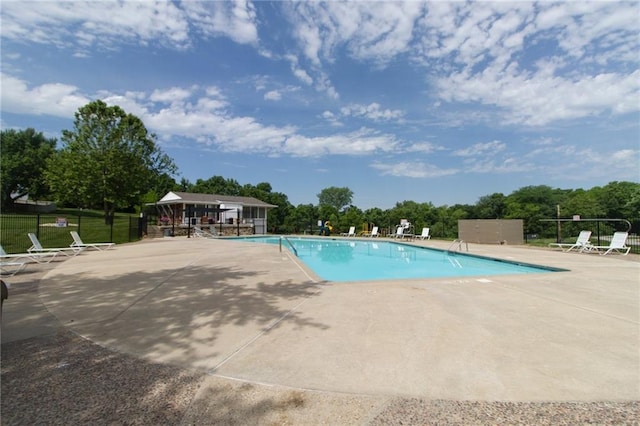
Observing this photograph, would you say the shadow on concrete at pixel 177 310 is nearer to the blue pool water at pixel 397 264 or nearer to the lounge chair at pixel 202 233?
the blue pool water at pixel 397 264

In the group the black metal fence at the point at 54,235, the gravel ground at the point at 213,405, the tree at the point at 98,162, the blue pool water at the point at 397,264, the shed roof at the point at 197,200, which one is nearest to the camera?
the gravel ground at the point at 213,405

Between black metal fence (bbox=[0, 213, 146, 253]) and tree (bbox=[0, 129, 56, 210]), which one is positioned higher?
tree (bbox=[0, 129, 56, 210])

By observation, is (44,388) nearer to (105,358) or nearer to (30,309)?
(105,358)

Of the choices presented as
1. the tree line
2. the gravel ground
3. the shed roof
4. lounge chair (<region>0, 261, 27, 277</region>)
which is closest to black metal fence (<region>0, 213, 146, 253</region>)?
the tree line

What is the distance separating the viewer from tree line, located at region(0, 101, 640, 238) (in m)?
25.0

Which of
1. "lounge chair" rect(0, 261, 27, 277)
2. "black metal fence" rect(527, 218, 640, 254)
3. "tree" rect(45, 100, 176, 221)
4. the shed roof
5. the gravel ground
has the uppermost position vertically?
"tree" rect(45, 100, 176, 221)

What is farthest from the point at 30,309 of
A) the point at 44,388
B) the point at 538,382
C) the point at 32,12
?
the point at 32,12

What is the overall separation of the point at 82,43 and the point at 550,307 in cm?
1323

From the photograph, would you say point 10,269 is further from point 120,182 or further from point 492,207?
point 492,207

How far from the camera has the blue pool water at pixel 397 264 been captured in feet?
32.5

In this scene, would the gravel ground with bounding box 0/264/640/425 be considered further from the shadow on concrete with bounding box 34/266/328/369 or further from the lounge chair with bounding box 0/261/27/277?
the lounge chair with bounding box 0/261/27/277

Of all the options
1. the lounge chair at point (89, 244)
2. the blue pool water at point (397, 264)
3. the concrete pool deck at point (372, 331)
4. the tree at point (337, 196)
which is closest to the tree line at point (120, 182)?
the blue pool water at point (397, 264)

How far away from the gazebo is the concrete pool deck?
67.1 feet

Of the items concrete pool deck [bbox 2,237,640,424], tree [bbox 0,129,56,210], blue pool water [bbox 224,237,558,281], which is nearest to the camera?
concrete pool deck [bbox 2,237,640,424]
